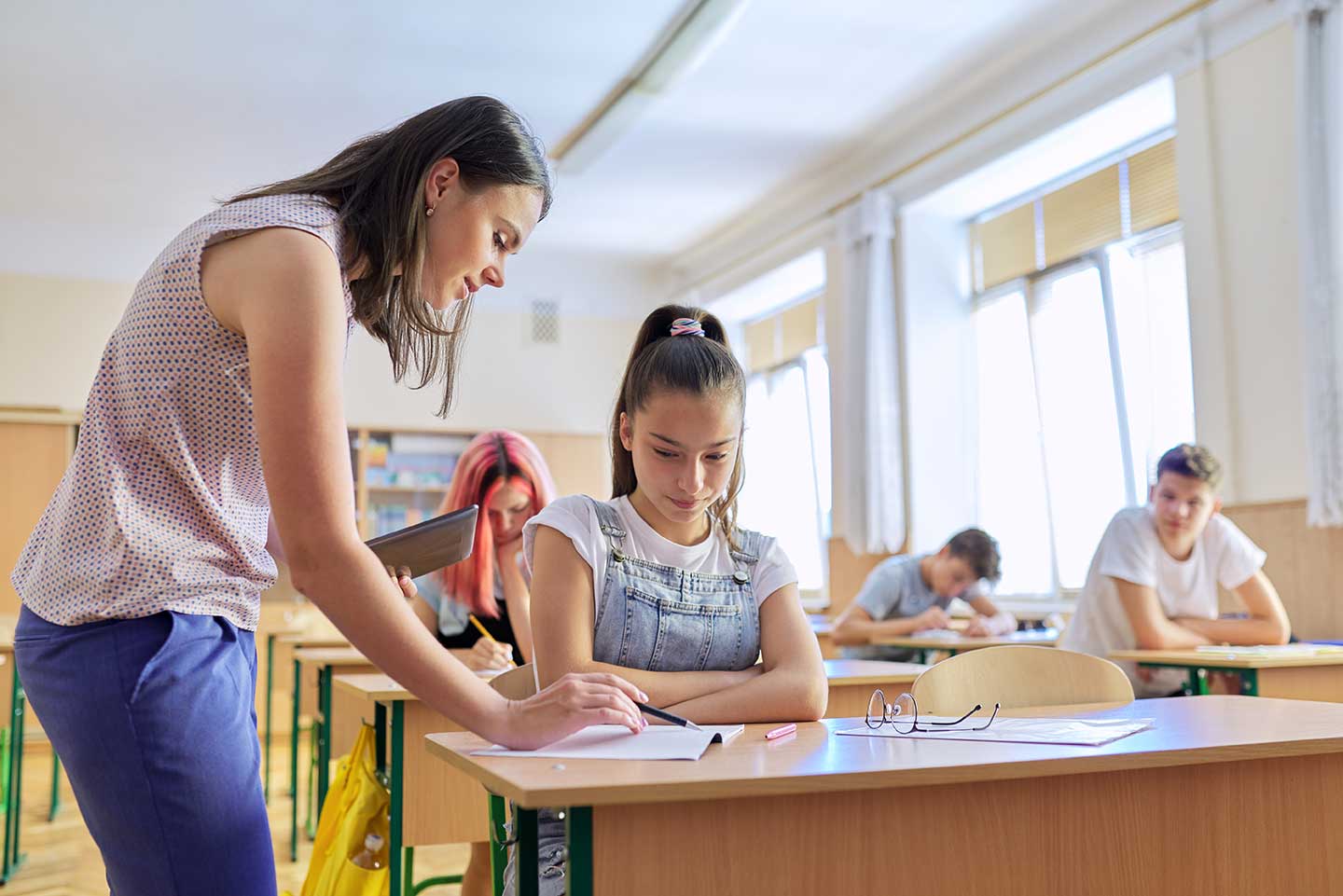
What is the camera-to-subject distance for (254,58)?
550cm

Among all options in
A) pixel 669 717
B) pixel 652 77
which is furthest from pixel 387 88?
pixel 669 717

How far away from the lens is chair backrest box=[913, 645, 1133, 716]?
194 centimetres

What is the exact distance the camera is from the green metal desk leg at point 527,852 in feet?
3.65

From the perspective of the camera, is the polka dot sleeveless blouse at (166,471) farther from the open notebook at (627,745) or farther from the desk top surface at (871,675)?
the desk top surface at (871,675)

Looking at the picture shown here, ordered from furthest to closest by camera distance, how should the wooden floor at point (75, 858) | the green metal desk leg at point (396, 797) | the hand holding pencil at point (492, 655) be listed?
the wooden floor at point (75, 858)
the hand holding pencil at point (492, 655)
the green metal desk leg at point (396, 797)

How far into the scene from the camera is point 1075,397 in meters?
6.01

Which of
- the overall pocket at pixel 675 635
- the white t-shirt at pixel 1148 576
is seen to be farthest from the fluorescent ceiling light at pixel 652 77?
the overall pocket at pixel 675 635

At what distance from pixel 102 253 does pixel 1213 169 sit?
6478 mm

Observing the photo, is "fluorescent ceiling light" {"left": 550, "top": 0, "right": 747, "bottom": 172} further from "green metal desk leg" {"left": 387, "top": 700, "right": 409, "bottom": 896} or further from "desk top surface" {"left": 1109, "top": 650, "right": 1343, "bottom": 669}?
"green metal desk leg" {"left": 387, "top": 700, "right": 409, "bottom": 896}

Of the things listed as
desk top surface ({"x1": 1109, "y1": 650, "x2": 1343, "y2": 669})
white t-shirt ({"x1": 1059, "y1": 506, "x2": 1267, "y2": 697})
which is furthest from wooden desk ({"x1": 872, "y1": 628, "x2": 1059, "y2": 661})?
desk top surface ({"x1": 1109, "y1": 650, "x2": 1343, "y2": 669})

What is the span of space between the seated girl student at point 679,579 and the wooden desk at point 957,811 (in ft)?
0.59

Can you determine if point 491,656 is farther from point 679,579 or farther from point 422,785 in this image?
point 679,579

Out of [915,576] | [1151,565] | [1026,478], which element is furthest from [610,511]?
[1026,478]

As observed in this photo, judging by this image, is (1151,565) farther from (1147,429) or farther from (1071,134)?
(1071,134)
